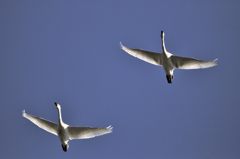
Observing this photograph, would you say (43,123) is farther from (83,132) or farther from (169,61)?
(169,61)

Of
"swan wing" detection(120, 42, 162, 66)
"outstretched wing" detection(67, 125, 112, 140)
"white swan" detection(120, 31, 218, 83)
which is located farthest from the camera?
"swan wing" detection(120, 42, 162, 66)

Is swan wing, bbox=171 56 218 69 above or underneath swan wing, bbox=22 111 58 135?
above

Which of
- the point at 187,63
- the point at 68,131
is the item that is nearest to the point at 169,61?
the point at 187,63

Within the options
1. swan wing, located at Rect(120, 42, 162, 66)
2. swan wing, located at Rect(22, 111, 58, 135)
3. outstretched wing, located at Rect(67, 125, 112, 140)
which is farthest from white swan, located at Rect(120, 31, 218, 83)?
swan wing, located at Rect(22, 111, 58, 135)

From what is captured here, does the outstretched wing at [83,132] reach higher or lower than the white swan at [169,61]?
lower

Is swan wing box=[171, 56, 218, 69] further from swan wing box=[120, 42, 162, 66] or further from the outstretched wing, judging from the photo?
the outstretched wing

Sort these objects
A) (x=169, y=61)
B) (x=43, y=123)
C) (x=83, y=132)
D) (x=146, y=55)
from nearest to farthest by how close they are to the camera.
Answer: (x=83, y=132)
(x=43, y=123)
(x=169, y=61)
(x=146, y=55)

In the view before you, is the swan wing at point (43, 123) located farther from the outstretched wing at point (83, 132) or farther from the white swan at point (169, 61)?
the white swan at point (169, 61)

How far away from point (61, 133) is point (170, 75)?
39.6ft

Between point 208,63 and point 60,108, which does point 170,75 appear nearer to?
point 208,63

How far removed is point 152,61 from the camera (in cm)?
3656

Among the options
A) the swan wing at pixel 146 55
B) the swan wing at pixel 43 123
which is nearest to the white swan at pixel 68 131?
the swan wing at pixel 43 123

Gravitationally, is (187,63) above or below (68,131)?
above

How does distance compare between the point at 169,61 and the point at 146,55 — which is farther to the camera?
the point at 146,55
